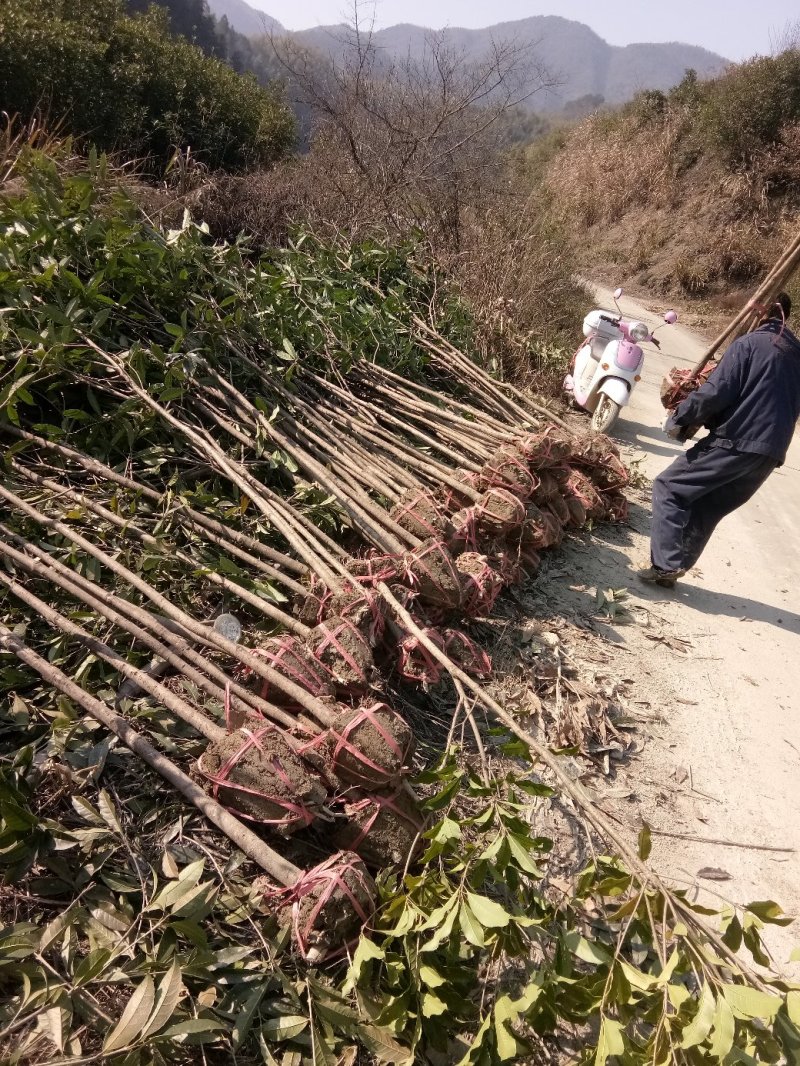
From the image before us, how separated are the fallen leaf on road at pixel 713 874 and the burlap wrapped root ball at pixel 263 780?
139 centimetres

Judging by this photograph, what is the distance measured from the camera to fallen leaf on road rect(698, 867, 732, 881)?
2.17m

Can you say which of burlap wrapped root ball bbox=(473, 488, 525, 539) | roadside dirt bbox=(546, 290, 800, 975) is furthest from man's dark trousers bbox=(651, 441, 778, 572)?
burlap wrapped root ball bbox=(473, 488, 525, 539)

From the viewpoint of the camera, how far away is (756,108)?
16.2 metres

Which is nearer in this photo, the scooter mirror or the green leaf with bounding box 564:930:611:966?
the green leaf with bounding box 564:930:611:966

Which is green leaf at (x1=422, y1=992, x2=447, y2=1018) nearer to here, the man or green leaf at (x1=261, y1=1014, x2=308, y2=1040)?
green leaf at (x1=261, y1=1014, x2=308, y2=1040)

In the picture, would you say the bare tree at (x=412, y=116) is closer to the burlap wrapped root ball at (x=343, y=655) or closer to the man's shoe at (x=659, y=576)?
the man's shoe at (x=659, y=576)

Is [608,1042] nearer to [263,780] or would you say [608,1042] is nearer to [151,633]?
[263,780]

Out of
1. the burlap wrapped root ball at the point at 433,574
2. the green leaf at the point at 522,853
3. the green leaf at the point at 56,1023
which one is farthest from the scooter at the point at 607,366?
the green leaf at the point at 56,1023

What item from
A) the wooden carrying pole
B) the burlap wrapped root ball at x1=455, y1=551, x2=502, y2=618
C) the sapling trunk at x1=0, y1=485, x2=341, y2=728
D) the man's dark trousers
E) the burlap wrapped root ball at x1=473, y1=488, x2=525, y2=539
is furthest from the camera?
the man's dark trousers

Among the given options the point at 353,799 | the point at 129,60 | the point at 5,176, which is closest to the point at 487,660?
the point at 353,799

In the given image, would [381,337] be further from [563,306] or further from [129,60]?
[129,60]

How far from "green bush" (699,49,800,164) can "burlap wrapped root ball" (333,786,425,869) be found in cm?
2020

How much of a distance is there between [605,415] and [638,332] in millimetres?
745

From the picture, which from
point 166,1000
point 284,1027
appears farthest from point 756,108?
point 166,1000
